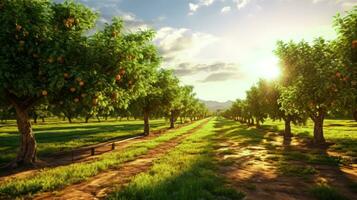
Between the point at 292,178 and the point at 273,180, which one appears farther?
the point at 292,178

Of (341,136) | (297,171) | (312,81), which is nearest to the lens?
(297,171)

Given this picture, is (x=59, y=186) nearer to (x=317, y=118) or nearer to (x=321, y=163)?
(x=321, y=163)

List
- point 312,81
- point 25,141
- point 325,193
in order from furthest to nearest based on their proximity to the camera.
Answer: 1. point 312,81
2. point 25,141
3. point 325,193

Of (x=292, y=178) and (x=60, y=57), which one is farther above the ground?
(x=60, y=57)

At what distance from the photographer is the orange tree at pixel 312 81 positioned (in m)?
19.5

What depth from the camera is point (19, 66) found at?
14562 mm

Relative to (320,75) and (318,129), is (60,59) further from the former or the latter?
(318,129)

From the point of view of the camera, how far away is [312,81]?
23.2 m

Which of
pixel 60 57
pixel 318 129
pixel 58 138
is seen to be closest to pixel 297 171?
pixel 60 57

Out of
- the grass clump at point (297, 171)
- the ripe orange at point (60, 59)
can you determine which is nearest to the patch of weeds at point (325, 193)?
the grass clump at point (297, 171)

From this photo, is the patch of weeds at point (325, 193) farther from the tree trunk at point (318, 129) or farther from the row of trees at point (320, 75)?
the tree trunk at point (318, 129)

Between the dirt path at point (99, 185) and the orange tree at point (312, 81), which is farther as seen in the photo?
the orange tree at point (312, 81)

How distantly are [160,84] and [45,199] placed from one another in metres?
38.0

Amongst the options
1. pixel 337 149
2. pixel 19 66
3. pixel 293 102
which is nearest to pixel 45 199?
pixel 19 66
